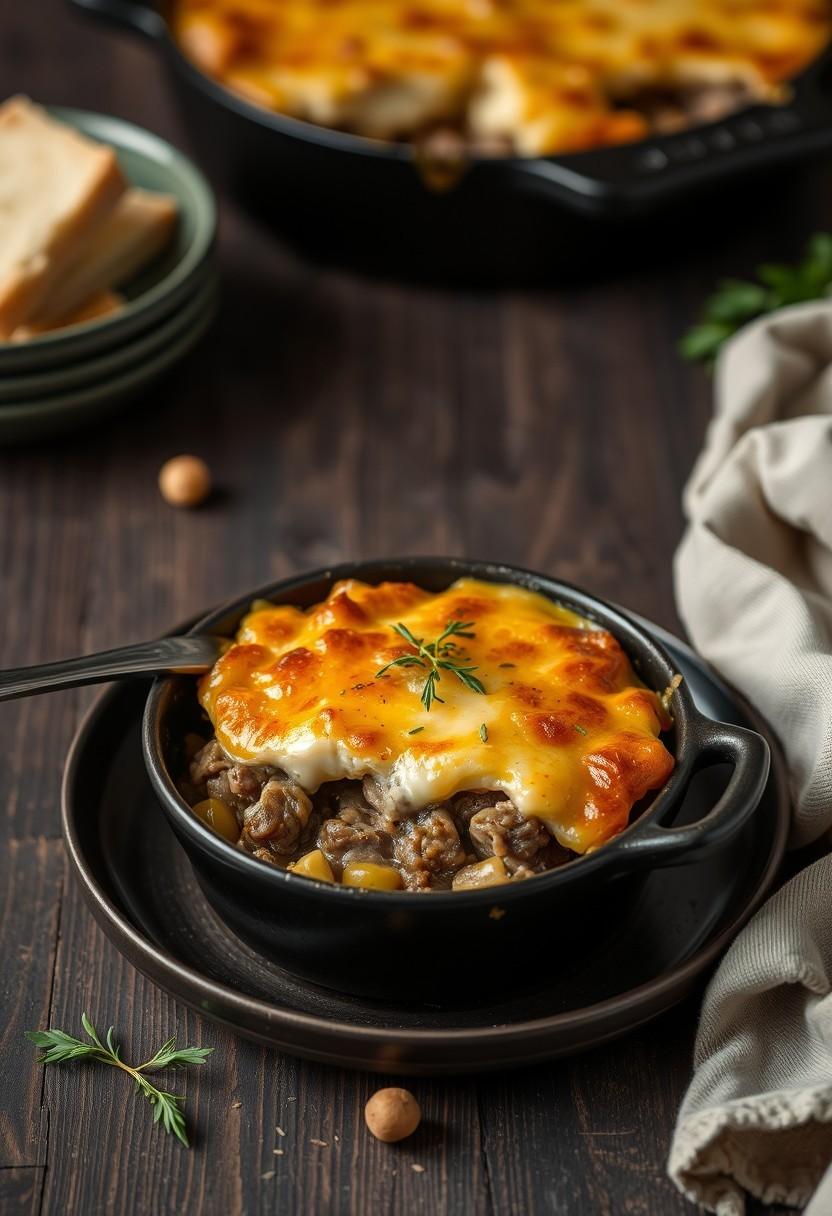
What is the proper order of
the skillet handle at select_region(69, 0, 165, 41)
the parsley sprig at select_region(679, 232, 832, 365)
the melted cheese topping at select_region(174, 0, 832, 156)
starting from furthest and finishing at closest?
1. the skillet handle at select_region(69, 0, 165, 41)
2. the melted cheese topping at select_region(174, 0, 832, 156)
3. the parsley sprig at select_region(679, 232, 832, 365)

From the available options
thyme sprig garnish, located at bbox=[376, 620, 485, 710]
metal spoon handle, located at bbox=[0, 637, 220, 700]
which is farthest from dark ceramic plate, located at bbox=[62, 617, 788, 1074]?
thyme sprig garnish, located at bbox=[376, 620, 485, 710]

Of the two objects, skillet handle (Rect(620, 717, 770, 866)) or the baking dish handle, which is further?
the baking dish handle

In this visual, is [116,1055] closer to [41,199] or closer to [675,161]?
[41,199]

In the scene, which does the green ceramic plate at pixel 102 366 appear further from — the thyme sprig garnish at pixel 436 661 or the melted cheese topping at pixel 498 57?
the thyme sprig garnish at pixel 436 661

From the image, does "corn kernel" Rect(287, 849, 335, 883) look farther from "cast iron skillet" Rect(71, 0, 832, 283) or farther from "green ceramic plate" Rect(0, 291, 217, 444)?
"cast iron skillet" Rect(71, 0, 832, 283)

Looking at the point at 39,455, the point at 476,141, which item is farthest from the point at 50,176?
the point at 476,141

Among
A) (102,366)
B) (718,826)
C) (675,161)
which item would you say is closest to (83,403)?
(102,366)

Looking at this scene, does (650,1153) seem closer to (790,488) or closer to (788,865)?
(788,865)

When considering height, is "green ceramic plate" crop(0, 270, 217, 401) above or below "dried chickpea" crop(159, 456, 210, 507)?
above
